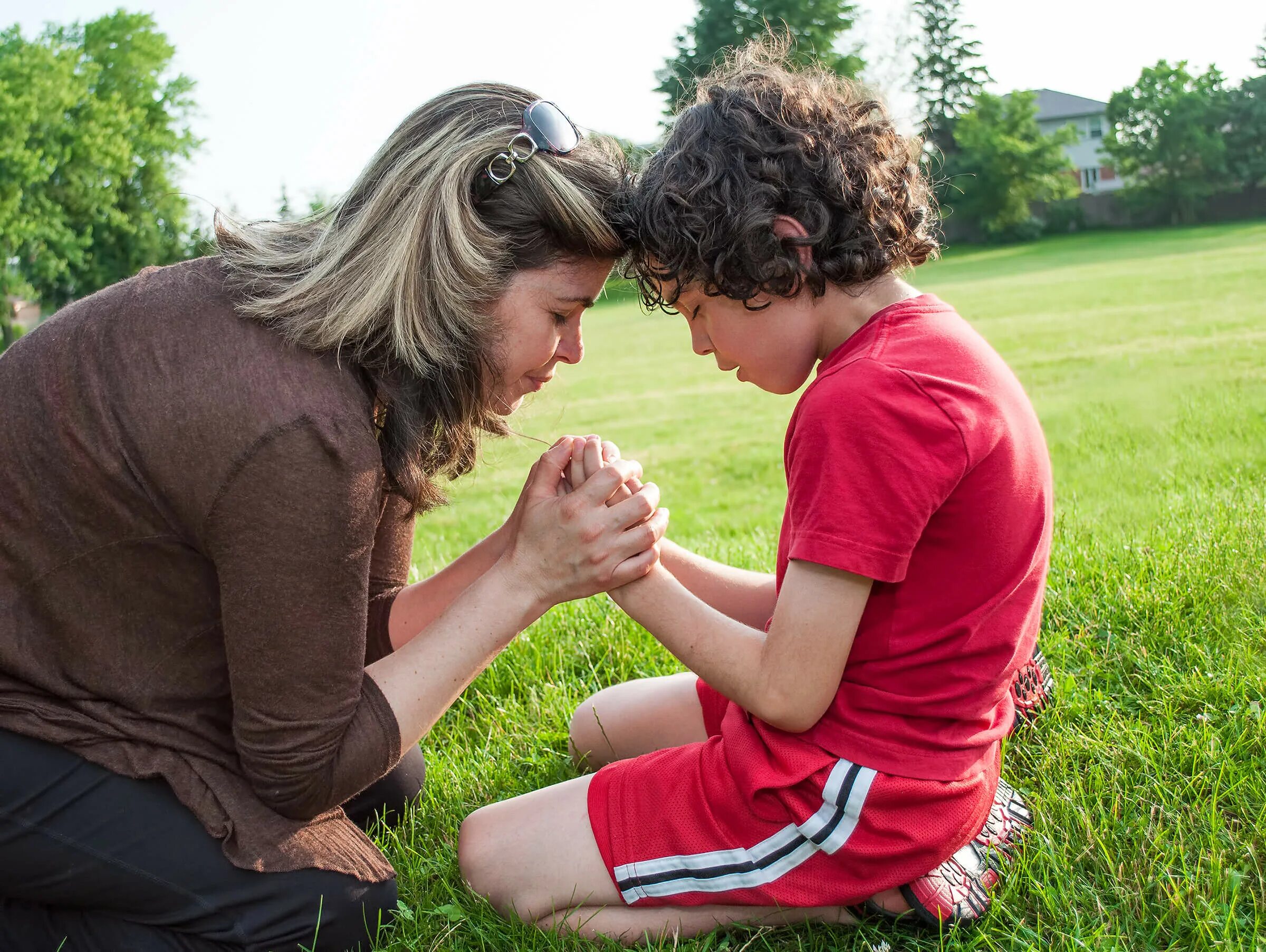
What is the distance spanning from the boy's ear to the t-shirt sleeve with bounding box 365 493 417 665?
50.4 inches

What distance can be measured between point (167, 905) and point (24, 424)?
102 centimetres

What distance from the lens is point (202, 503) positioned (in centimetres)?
203

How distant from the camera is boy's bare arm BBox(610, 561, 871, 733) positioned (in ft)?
6.35

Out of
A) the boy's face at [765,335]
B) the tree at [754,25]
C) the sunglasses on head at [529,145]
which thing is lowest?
the boy's face at [765,335]

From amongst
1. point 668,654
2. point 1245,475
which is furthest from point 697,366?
point 668,654

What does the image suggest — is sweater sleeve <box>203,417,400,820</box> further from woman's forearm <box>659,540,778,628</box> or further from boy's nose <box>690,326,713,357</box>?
woman's forearm <box>659,540,778,628</box>

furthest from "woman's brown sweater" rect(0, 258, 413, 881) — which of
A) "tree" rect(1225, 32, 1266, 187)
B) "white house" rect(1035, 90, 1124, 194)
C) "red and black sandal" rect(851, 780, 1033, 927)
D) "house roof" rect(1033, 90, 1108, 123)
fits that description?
"house roof" rect(1033, 90, 1108, 123)

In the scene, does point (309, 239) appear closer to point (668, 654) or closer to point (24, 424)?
point (24, 424)

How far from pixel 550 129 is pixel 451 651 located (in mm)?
1136

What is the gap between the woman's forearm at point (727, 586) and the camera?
2785 mm

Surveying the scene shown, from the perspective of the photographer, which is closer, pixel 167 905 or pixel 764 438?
pixel 167 905

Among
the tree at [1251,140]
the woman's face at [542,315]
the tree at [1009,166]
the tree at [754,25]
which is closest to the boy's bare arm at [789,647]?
the woman's face at [542,315]

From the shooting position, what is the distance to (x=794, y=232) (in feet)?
7.06

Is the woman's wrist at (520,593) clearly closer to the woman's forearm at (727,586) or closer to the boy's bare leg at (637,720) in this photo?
the woman's forearm at (727,586)
